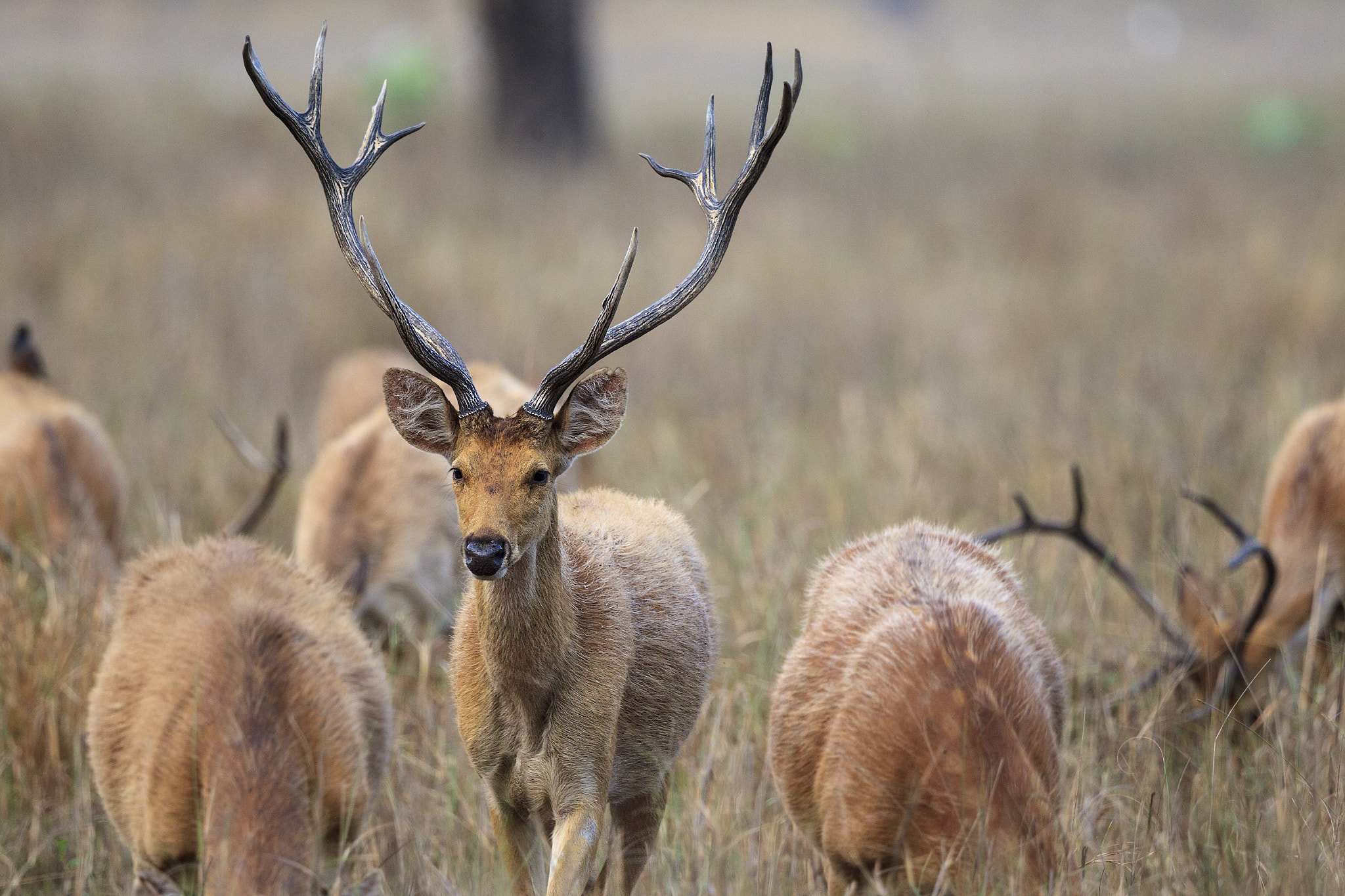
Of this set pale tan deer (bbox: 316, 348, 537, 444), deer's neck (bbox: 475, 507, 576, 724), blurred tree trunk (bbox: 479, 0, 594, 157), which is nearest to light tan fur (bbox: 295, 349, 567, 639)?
pale tan deer (bbox: 316, 348, 537, 444)

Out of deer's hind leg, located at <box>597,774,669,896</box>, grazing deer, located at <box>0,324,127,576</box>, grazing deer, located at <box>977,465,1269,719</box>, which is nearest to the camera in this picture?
deer's hind leg, located at <box>597,774,669,896</box>

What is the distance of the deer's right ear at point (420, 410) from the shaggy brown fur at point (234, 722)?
3.01 feet

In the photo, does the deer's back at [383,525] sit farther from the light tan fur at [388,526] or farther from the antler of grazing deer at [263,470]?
the antler of grazing deer at [263,470]

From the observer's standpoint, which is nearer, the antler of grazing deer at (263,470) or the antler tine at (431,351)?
the antler tine at (431,351)

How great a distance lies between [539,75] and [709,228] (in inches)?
464

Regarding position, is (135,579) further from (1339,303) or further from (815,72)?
(815,72)

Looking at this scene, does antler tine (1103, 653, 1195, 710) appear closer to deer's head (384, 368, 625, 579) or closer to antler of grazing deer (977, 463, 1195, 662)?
antler of grazing deer (977, 463, 1195, 662)

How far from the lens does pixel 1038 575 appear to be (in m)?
5.59

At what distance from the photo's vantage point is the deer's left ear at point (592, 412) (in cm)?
326

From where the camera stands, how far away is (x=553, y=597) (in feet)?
10.5

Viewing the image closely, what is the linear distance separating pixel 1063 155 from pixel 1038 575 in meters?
12.4

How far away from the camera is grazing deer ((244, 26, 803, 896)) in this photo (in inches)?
120

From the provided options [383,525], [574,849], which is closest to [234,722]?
[574,849]

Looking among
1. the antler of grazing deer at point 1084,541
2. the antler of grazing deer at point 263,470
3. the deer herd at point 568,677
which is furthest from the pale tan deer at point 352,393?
the antler of grazing deer at point 1084,541
